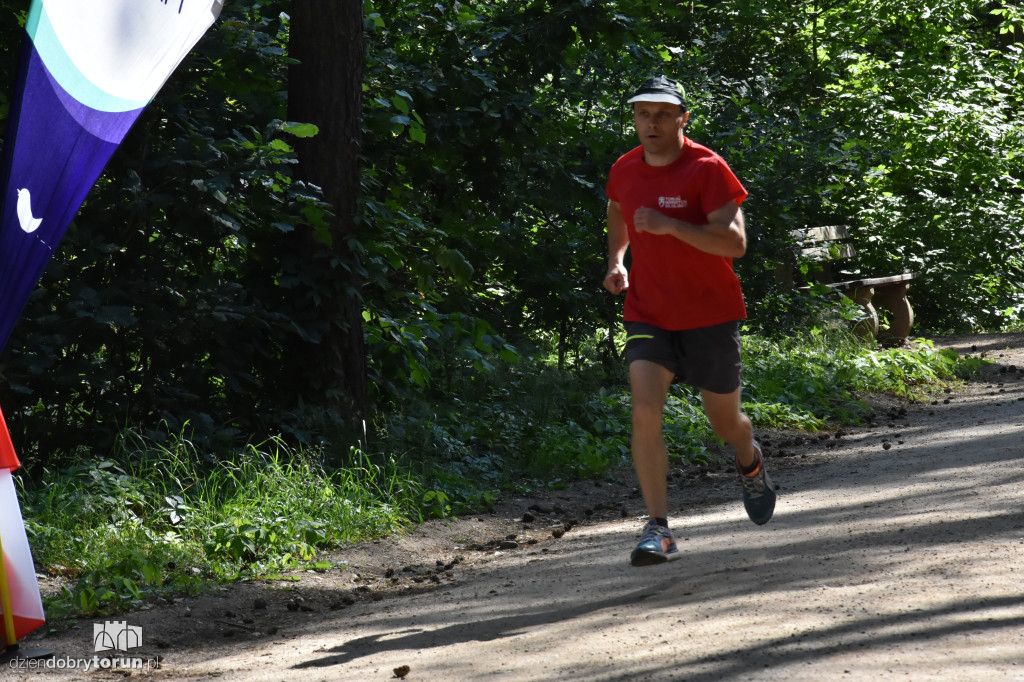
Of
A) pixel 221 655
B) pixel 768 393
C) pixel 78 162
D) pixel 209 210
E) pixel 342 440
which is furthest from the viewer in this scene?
pixel 768 393

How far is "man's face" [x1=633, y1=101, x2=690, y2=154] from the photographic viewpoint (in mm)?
4957

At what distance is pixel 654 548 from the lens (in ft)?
15.8

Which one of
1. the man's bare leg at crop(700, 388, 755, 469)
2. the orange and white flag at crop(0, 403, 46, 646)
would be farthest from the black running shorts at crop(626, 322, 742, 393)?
the orange and white flag at crop(0, 403, 46, 646)

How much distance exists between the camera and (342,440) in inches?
292

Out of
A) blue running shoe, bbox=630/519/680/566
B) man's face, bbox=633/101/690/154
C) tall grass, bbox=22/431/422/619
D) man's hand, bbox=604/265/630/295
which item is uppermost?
man's face, bbox=633/101/690/154

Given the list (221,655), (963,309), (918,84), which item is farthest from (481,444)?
(918,84)

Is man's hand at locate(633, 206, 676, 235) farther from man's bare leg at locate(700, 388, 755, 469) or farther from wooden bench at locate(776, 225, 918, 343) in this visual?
wooden bench at locate(776, 225, 918, 343)

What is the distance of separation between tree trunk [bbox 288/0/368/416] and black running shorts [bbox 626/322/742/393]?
313 centimetres

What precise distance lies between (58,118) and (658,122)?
248cm

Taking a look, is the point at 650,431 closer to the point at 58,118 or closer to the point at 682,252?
the point at 682,252

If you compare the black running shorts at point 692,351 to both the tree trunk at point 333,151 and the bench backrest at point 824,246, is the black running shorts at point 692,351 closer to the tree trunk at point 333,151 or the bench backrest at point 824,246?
the tree trunk at point 333,151

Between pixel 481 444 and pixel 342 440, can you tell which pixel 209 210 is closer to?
pixel 342 440

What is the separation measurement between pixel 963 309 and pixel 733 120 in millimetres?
7044

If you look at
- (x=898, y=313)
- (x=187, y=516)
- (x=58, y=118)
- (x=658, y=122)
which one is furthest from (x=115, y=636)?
(x=898, y=313)
